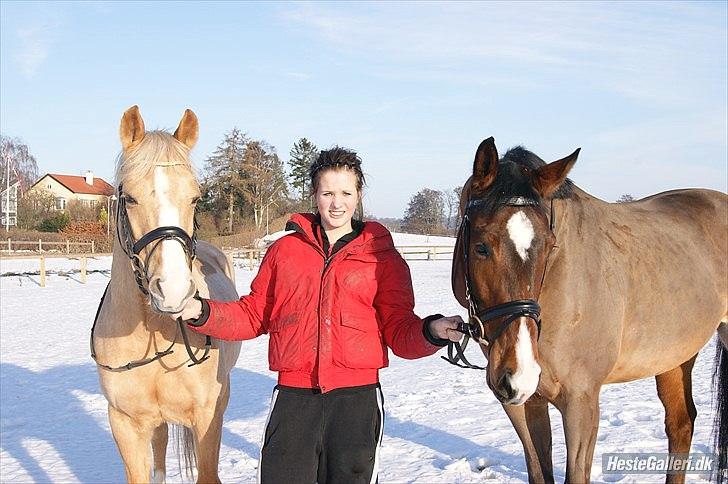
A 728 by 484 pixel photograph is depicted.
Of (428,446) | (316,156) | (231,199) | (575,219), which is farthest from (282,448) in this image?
(231,199)

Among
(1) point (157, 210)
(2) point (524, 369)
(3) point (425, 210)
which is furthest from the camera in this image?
(3) point (425, 210)

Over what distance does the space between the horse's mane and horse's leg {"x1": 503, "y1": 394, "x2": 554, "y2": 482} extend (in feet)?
6.56

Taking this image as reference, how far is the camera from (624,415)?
5262 mm

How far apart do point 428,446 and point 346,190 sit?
9.85 ft

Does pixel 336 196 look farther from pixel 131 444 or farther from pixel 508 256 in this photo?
pixel 131 444

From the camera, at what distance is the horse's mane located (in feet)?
8.32

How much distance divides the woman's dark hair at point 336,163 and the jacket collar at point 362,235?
0.14 m

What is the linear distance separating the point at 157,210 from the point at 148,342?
0.83 meters

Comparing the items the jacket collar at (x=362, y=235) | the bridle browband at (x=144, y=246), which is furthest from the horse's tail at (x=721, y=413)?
the bridle browband at (x=144, y=246)

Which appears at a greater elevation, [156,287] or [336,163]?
[336,163]

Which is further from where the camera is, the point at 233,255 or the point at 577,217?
the point at 233,255

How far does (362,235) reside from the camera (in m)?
2.51

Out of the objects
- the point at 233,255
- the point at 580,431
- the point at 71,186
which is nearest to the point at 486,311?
the point at 580,431

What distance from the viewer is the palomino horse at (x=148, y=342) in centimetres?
254
